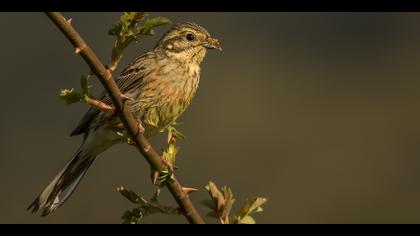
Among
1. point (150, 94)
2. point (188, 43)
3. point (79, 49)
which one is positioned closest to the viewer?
point (79, 49)

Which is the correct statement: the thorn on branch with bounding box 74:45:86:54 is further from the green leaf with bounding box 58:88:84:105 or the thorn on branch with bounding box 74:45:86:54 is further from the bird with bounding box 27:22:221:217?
the bird with bounding box 27:22:221:217

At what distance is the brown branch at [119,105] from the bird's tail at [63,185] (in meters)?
1.05

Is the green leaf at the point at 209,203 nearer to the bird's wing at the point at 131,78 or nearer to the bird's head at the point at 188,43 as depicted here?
the bird's wing at the point at 131,78

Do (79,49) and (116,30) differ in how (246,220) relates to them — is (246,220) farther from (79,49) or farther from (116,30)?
(79,49)

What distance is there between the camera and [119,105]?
2621 millimetres

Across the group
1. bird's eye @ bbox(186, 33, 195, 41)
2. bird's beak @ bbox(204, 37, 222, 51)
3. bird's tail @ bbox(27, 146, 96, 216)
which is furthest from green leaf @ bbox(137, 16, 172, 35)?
bird's eye @ bbox(186, 33, 195, 41)

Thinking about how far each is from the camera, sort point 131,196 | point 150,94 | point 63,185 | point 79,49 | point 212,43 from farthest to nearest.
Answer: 1. point 212,43
2. point 150,94
3. point 63,185
4. point 131,196
5. point 79,49

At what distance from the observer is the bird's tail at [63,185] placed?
4012mm

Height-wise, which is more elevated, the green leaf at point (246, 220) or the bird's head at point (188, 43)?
the bird's head at point (188, 43)

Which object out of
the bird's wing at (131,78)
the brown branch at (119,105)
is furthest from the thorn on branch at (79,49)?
the bird's wing at (131,78)

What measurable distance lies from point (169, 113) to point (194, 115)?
13.3 m

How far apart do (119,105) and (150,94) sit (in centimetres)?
204

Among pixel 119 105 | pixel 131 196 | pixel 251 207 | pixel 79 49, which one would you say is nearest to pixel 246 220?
pixel 251 207

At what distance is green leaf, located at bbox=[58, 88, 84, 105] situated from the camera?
8.66ft
